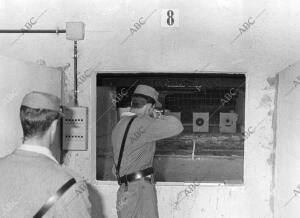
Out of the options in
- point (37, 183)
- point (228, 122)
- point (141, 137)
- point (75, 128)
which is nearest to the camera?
point (37, 183)

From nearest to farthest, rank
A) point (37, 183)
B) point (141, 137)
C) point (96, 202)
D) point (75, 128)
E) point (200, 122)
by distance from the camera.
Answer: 1. point (37, 183)
2. point (141, 137)
3. point (75, 128)
4. point (96, 202)
5. point (200, 122)

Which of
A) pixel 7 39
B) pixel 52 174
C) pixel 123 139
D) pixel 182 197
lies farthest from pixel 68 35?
pixel 52 174

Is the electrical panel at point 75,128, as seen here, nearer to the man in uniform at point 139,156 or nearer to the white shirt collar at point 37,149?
the man in uniform at point 139,156

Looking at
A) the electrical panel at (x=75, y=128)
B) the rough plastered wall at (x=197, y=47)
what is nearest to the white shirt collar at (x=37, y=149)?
the electrical panel at (x=75, y=128)

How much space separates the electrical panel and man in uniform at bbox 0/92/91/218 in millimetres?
1443

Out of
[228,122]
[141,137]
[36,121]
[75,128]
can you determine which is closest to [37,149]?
[36,121]

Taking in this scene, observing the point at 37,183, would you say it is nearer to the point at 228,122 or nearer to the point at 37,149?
the point at 37,149

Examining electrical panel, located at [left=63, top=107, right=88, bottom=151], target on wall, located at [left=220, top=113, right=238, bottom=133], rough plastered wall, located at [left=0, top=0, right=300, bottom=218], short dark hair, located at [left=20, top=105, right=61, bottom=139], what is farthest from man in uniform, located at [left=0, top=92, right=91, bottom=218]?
target on wall, located at [left=220, top=113, right=238, bottom=133]

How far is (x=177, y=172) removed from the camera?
17.7ft

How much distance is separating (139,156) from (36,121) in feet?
4.20

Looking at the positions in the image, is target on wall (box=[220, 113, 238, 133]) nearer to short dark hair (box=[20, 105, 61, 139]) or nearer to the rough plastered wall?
the rough plastered wall

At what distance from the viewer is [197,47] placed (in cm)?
296

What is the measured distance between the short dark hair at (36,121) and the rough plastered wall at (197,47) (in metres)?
1.58

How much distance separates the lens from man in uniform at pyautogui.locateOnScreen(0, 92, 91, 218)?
1.38 metres
